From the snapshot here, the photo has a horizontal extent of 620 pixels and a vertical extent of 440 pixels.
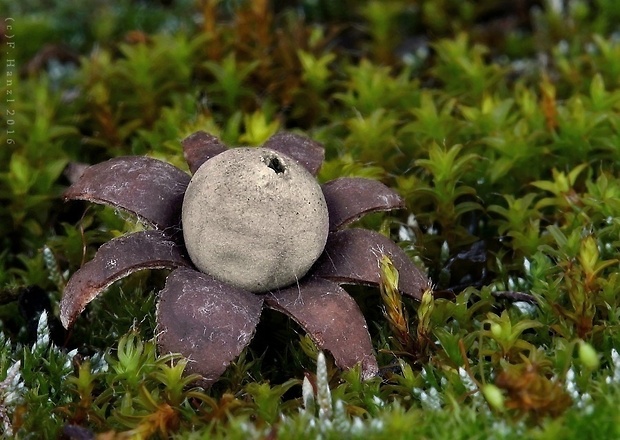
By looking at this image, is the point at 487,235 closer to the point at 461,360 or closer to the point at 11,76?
Answer: the point at 461,360

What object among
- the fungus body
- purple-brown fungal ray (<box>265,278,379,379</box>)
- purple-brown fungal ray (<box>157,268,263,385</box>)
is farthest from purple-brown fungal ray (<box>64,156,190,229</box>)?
purple-brown fungal ray (<box>265,278,379,379</box>)

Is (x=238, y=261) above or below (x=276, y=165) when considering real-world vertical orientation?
below

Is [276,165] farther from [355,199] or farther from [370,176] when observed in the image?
[370,176]

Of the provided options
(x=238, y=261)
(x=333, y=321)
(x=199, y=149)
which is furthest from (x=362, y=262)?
(x=199, y=149)

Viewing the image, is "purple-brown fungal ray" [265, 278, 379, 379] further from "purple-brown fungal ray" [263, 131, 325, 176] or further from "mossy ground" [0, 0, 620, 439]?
"purple-brown fungal ray" [263, 131, 325, 176]

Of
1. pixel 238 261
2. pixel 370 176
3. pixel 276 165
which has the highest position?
pixel 276 165

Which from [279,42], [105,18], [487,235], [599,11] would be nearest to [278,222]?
[487,235]

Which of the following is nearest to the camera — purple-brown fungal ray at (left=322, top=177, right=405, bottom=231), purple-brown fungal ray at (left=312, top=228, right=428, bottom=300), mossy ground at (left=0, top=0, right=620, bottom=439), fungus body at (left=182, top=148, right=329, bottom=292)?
Result: mossy ground at (left=0, top=0, right=620, bottom=439)
